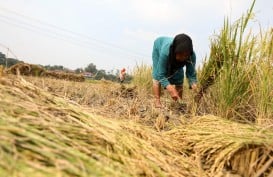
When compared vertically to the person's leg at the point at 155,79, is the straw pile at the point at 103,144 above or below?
below

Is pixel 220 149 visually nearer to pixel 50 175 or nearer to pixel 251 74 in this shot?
pixel 50 175

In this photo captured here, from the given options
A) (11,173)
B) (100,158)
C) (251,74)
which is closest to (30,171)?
(11,173)

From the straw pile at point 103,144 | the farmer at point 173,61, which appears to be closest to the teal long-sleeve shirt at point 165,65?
the farmer at point 173,61

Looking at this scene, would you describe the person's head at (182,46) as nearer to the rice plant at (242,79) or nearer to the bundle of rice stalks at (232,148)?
the rice plant at (242,79)

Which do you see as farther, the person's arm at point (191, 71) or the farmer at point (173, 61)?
the person's arm at point (191, 71)

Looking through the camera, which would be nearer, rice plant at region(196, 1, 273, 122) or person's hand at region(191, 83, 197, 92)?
rice plant at region(196, 1, 273, 122)

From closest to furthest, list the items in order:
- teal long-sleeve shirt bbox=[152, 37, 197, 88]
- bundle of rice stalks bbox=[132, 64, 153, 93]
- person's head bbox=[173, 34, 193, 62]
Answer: person's head bbox=[173, 34, 193, 62] < teal long-sleeve shirt bbox=[152, 37, 197, 88] < bundle of rice stalks bbox=[132, 64, 153, 93]

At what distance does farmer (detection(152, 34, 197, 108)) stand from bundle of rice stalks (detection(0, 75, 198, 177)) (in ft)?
8.03

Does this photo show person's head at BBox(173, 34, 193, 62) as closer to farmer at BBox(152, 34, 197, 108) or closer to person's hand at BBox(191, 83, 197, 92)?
farmer at BBox(152, 34, 197, 108)

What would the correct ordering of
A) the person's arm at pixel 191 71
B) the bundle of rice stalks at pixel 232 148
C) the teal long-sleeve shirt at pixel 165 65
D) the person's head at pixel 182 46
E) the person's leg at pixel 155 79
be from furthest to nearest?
1. the person's leg at pixel 155 79
2. the person's arm at pixel 191 71
3. the teal long-sleeve shirt at pixel 165 65
4. the person's head at pixel 182 46
5. the bundle of rice stalks at pixel 232 148

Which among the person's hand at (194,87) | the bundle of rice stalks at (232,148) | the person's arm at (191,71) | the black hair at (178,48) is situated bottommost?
the bundle of rice stalks at (232,148)

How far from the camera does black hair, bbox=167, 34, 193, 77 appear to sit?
4910mm

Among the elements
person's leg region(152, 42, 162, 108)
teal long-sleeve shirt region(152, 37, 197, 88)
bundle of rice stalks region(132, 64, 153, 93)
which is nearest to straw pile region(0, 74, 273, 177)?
teal long-sleeve shirt region(152, 37, 197, 88)

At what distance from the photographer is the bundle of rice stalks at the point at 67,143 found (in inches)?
63.8
